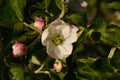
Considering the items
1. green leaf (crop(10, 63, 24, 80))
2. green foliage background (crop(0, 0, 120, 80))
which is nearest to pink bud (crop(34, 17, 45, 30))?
green foliage background (crop(0, 0, 120, 80))

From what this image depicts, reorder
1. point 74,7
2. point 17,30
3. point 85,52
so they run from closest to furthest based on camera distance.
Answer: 1. point 17,30
2. point 74,7
3. point 85,52

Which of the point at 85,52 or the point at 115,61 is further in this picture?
the point at 85,52

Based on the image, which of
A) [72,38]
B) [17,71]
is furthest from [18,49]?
[72,38]

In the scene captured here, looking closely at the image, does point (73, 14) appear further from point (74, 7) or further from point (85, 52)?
point (85, 52)

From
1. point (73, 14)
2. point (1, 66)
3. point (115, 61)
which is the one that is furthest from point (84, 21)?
point (1, 66)

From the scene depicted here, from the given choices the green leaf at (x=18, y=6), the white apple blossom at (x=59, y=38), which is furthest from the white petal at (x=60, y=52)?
the green leaf at (x=18, y=6)

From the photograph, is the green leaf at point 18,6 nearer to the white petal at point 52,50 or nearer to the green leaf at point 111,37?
the white petal at point 52,50

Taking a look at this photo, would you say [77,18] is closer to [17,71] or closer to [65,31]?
[65,31]
